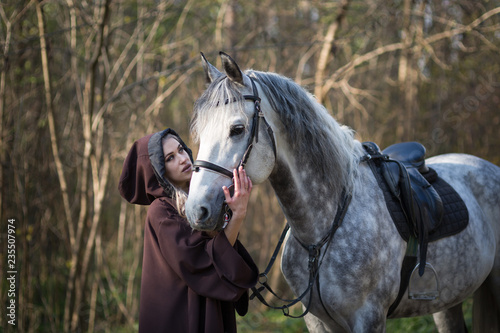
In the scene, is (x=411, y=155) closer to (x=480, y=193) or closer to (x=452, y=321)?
(x=480, y=193)

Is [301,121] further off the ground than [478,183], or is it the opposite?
[301,121]

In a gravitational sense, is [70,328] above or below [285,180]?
below

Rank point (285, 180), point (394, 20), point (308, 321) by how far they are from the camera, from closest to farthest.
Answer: point (285, 180) → point (308, 321) → point (394, 20)

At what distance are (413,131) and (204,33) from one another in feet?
11.0

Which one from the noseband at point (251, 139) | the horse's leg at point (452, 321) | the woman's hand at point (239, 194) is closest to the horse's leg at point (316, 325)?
the woman's hand at point (239, 194)

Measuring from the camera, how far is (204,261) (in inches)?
74.7

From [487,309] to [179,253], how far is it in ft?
8.02

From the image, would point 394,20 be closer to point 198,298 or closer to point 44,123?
point 44,123

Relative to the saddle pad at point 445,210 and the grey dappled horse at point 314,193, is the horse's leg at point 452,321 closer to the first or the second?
the grey dappled horse at point 314,193

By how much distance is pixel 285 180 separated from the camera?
2090 millimetres

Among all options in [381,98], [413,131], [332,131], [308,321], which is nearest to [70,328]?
[308,321]

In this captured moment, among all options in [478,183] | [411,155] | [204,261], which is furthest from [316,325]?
[478,183]

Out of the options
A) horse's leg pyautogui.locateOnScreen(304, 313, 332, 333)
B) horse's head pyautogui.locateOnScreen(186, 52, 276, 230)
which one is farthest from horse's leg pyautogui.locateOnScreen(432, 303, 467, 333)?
horse's head pyautogui.locateOnScreen(186, 52, 276, 230)

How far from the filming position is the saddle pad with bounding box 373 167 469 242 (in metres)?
2.31
